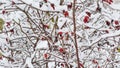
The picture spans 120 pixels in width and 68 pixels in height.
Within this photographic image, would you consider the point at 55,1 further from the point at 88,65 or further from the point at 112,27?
the point at 88,65

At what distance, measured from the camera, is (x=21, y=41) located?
389 centimetres

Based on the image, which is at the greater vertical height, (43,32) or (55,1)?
(55,1)

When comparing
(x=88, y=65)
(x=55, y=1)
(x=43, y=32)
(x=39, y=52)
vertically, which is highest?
(x=55, y=1)

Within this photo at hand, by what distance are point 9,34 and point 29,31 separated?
0.26 meters

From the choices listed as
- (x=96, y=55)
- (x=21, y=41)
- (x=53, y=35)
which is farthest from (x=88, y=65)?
(x=21, y=41)

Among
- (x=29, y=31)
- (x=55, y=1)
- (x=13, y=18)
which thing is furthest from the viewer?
(x=29, y=31)

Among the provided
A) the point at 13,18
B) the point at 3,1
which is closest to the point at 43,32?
the point at 13,18

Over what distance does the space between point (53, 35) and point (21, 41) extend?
693 mm

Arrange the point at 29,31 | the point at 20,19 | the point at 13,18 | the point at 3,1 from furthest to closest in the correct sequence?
the point at 29,31
the point at 20,19
the point at 13,18
the point at 3,1

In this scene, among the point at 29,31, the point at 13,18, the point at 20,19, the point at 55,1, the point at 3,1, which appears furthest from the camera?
the point at 29,31

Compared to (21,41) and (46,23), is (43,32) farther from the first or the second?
(21,41)

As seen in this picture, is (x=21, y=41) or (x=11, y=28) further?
(x=21, y=41)

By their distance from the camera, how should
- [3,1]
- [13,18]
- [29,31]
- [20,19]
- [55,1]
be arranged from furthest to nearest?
1. [29,31]
2. [20,19]
3. [13,18]
4. [3,1]
5. [55,1]

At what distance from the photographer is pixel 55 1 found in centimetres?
275
